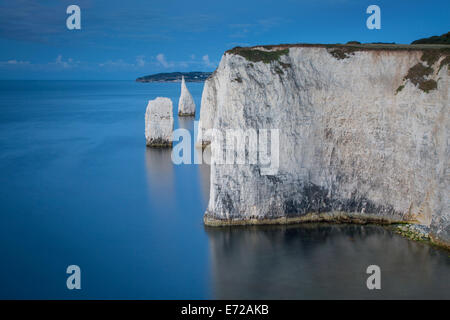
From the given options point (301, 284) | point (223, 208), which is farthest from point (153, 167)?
point (301, 284)

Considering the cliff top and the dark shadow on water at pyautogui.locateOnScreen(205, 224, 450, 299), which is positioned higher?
the cliff top

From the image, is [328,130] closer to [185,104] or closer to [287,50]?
[287,50]

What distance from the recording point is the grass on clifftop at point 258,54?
25047mm

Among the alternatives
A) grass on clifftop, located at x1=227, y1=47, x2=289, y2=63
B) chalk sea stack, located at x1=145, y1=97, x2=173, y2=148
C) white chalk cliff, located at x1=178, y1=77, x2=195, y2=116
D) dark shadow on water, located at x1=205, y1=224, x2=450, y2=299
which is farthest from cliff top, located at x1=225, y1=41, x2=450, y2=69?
white chalk cliff, located at x1=178, y1=77, x2=195, y2=116

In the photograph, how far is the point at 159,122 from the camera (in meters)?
45.0

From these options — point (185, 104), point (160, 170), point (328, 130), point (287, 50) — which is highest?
point (287, 50)

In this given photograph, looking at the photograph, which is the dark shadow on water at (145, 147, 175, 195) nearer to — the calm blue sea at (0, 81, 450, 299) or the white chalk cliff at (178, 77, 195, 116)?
the calm blue sea at (0, 81, 450, 299)

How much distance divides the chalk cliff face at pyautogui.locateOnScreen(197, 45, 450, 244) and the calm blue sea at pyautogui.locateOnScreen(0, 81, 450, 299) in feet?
4.86

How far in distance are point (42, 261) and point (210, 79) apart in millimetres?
27470

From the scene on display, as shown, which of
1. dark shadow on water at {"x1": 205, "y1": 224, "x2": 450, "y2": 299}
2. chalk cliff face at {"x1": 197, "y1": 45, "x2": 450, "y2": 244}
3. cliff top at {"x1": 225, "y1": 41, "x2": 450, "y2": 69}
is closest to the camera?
dark shadow on water at {"x1": 205, "y1": 224, "x2": 450, "y2": 299}

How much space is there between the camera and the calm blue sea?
18469 mm

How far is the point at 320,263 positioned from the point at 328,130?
8.03 metres

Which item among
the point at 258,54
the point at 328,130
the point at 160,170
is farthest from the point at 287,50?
the point at 160,170
